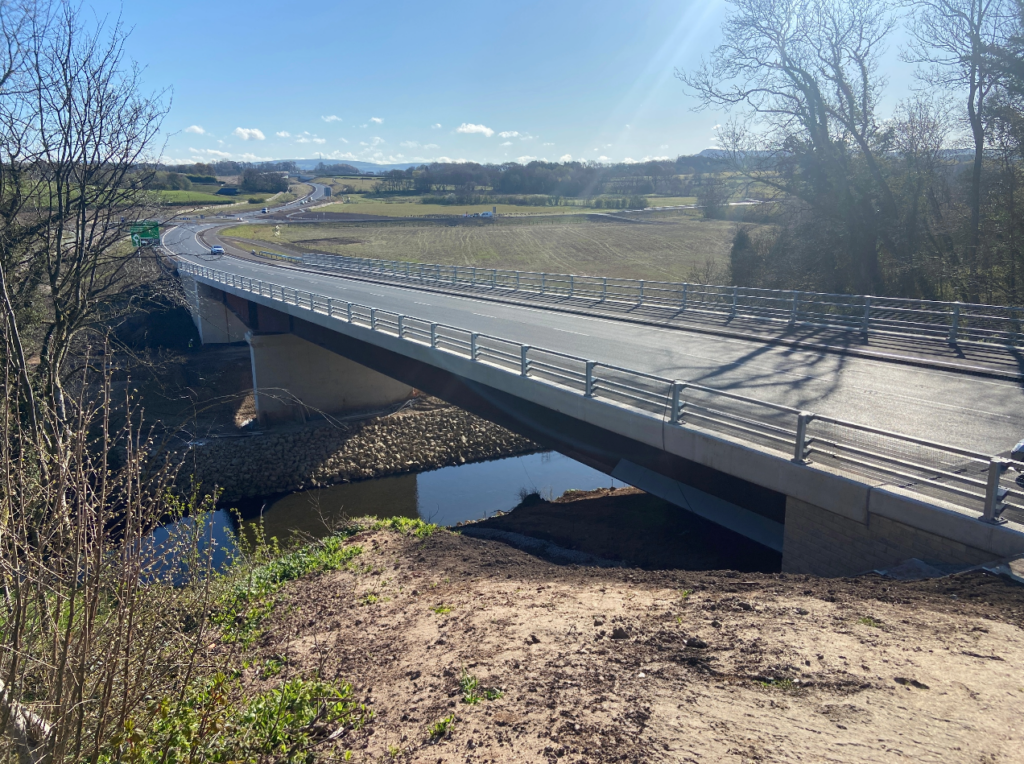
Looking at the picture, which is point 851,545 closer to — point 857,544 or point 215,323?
point 857,544

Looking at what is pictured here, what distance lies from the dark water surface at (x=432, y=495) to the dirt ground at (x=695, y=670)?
43.6 feet

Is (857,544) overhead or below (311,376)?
overhead

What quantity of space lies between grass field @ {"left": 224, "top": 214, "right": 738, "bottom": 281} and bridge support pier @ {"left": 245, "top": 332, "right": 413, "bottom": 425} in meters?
18.8

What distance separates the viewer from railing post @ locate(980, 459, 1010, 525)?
21.0ft

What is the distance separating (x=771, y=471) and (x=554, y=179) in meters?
137

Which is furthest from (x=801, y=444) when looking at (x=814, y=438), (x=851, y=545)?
(x=851, y=545)

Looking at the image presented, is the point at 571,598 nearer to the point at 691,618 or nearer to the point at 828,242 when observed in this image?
the point at 691,618

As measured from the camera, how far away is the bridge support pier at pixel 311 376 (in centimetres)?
3228

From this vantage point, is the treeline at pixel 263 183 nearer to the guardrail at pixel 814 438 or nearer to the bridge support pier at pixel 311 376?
the bridge support pier at pixel 311 376

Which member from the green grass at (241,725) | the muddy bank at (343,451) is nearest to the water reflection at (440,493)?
the muddy bank at (343,451)

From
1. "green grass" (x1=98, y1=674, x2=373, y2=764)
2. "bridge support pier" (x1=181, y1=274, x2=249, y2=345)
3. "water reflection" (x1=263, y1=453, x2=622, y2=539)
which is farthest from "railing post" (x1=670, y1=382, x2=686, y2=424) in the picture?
"bridge support pier" (x1=181, y1=274, x2=249, y2=345)

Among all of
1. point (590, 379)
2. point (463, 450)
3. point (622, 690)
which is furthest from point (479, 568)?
point (463, 450)

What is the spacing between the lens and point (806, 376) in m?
13.3

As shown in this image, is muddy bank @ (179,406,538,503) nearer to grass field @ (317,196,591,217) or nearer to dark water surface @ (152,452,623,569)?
dark water surface @ (152,452,623,569)
